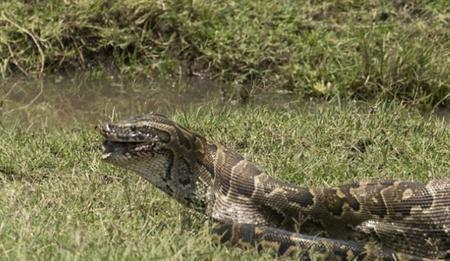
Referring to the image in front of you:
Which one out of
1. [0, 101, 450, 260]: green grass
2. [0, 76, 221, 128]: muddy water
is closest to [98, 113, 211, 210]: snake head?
[0, 101, 450, 260]: green grass

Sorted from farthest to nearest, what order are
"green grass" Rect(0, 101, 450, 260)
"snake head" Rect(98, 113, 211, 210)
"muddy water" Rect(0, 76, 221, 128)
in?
"muddy water" Rect(0, 76, 221, 128) → "snake head" Rect(98, 113, 211, 210) → "green grass" Rect(0, 101, 450, 260)

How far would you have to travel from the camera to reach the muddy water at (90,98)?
9.84 m

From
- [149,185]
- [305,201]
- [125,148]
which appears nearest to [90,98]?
[149,185]

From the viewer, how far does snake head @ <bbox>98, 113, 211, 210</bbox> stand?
6484 mm

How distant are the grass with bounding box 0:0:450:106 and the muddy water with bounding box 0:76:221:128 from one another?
7.9 inches

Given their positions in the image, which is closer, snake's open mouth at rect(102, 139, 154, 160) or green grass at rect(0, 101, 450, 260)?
green grass at rect(0, 101, 450, 260)

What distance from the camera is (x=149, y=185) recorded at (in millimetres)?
7293

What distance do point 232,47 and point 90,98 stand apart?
1.64 metres

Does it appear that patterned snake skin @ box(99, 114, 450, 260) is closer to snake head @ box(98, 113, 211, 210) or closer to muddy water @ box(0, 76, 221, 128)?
snake head @ box(98, 113, 211, 210)

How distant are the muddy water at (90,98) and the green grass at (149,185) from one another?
261 mm

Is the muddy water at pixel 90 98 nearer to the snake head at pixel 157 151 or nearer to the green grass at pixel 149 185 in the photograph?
the green grass at pixel 149 185

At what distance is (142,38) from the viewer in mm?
11344

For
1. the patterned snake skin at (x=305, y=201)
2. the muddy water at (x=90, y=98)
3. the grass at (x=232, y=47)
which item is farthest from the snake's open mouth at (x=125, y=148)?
the grass at (x=232, y=47)

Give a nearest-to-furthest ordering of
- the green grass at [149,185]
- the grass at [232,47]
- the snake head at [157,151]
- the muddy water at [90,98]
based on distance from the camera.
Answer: the green grass at [149,185], the snake head at [157,151], the muddy water at [90,98], the grass at [232,47]
